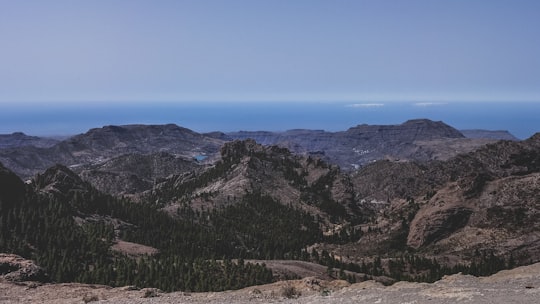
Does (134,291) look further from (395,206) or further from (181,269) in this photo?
(395,206)

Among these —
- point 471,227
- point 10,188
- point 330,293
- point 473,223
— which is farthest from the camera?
point 10,188

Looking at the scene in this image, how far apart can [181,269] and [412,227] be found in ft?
241

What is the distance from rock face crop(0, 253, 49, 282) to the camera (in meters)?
54.3

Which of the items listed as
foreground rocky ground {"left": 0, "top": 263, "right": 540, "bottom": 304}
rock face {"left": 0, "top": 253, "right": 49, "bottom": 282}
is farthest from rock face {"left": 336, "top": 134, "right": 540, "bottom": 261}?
rock face {"left": 0, "top": 253, "right": 49, "bottom": 282}

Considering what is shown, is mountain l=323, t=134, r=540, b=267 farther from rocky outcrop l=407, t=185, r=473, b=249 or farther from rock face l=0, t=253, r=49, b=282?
rock face l=0, t=253, r=49, b=282

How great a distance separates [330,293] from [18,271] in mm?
33231

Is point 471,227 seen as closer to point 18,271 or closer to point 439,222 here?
point 439,222

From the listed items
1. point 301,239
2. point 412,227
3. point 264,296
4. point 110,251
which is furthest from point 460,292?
point 301,239

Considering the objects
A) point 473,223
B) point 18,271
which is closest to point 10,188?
point 18,271

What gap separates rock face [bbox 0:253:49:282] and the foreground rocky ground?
2099 millimetres

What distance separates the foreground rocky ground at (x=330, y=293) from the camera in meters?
37.5

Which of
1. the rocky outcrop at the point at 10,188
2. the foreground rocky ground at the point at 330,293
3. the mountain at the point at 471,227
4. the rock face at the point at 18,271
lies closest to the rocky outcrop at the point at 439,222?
the mountain at the point at 471,227

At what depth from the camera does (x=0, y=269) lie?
55094 millimetres

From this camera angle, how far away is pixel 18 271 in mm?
55312
